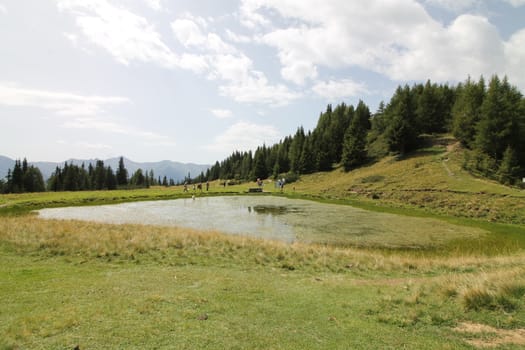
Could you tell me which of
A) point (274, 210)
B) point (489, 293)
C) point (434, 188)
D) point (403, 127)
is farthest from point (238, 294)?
point (403, 127)

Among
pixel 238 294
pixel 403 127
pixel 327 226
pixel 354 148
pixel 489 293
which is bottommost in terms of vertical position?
pixel 327 226

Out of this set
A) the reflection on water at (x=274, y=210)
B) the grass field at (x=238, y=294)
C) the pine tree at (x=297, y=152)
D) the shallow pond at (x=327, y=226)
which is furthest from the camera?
the pine tree at (x=297, y=152)

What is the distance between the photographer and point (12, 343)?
18.8 feet

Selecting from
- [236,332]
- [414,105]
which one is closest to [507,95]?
[414,105]

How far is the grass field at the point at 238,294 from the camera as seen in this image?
6305 millimetres

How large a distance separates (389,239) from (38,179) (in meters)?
135

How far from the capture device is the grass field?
630 cm

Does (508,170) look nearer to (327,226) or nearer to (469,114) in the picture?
(469,114)

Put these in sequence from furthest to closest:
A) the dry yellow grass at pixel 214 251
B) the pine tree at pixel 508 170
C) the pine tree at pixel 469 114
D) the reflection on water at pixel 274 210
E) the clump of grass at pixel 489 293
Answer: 1. the pine tree at pixel 469 114
2. the pine tree at pixel 508 170
3. the reflection on water at pixel 274 210
4. the dry yellow grass at pixel 214 251
5. the clump of grass at pixel 489 293

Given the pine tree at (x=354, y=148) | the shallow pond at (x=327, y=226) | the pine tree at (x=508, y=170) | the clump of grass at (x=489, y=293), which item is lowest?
the shallow pond at (x=327, y=226)

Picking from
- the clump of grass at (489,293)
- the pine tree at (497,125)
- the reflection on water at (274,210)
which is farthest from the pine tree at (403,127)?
the clump of grass at (489,293)

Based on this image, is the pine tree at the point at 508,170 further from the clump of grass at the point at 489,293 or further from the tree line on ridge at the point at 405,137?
the clump of grass at the point at 489,293

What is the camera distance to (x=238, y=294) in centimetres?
965

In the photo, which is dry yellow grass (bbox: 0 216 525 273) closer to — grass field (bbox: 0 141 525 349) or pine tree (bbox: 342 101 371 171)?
grass field (bbox: 0 141 525 349)
